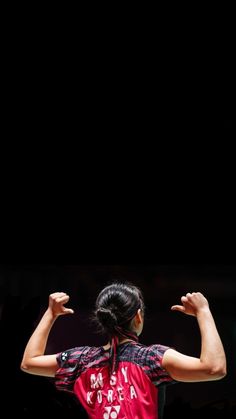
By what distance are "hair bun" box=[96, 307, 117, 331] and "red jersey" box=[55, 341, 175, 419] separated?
58mm

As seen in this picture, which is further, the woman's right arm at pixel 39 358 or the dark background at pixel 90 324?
the dark background at pixel 90 324

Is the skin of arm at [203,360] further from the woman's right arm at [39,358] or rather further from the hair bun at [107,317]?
the woman's right arm at [39,358]

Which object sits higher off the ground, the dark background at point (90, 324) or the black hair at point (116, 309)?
the dark background at point (90, 324)

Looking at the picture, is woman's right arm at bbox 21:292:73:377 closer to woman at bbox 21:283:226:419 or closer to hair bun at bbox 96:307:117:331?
woman at bbox 21:283:226:419

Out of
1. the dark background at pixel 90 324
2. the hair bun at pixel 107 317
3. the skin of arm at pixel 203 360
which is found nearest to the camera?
the skin of arm at pixel 203 360

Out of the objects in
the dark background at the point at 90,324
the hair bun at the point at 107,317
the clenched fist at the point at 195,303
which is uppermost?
the dark background at the point at 90,324

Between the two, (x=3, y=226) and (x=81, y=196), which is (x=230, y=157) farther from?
(x=3, y=226)

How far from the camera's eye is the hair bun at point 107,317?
5.16 feet

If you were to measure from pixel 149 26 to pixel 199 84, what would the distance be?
31 centimetres

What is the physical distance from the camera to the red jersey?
150cm

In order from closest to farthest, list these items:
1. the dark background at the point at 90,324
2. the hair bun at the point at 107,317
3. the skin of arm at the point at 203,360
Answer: the skin of arm at the point at 203,360 < the hair bun at the point at 107,317 < the dark background at the point at 90,324

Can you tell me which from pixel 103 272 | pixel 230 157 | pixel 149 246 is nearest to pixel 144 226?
pixel 149 246

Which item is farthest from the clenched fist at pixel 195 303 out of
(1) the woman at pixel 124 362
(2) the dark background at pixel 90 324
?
(2) the dark background at pixel 90 324

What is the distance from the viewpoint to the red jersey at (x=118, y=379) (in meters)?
1.50
